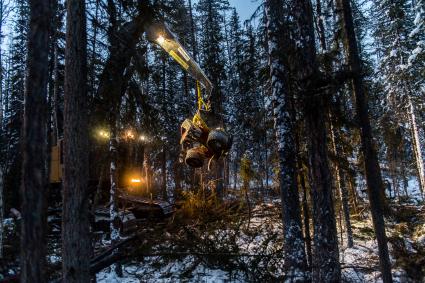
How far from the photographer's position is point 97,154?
12227mm

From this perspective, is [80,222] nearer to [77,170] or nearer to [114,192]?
[77,170]

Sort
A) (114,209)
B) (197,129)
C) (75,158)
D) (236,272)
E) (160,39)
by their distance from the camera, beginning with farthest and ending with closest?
(114,209) → (236,272) → (160,39) → (197,129) → (75,158)

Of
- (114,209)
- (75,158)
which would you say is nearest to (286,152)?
(75,158)

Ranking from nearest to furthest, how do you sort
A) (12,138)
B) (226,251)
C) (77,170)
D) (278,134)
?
1. (77,170)
2. (278,134)
3. (226,251)
4. (12,138)

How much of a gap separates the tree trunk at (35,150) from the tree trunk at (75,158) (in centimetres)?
50

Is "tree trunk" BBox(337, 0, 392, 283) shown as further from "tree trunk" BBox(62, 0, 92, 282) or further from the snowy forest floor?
"tree trunk" BBox(62, 0, 92, 282)

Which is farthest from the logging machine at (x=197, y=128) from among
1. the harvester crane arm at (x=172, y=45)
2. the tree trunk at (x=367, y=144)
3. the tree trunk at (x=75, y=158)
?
the tree trunk at (x=367, y=144)

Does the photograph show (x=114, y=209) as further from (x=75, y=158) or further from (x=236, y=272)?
(x=75, y=158)

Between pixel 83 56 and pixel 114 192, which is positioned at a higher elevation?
pixel 83 56

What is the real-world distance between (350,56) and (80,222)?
9.54 meters

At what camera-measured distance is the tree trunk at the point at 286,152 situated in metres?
A: 8.80

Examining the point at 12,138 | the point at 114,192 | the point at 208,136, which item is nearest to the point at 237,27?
the point at 12,138

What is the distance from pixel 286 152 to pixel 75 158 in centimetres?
499

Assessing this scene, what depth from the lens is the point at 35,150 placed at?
6.03 m
